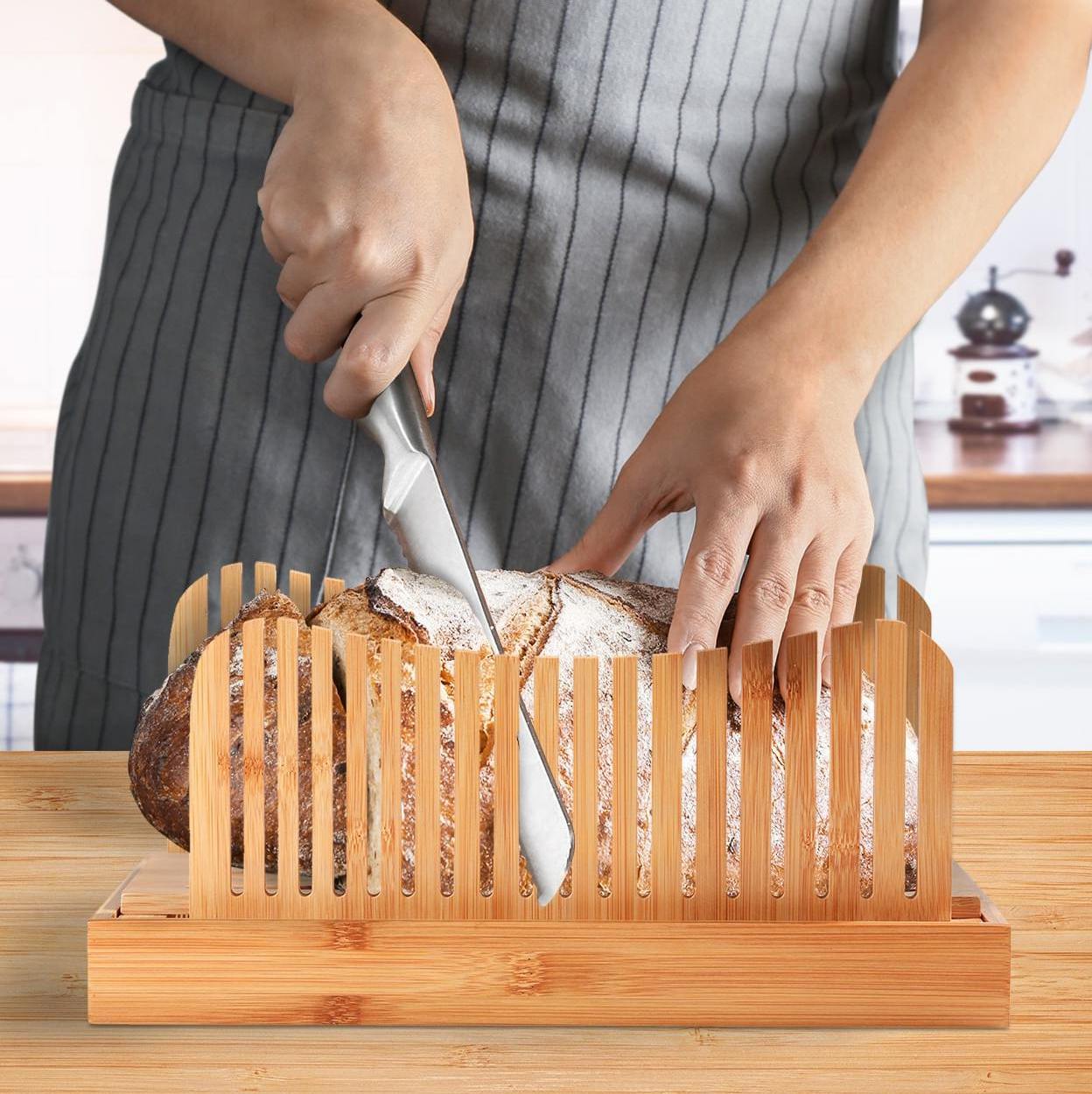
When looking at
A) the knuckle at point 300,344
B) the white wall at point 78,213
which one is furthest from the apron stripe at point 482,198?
the white wall at point 78,213

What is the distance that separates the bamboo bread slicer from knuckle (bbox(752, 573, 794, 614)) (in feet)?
0.21

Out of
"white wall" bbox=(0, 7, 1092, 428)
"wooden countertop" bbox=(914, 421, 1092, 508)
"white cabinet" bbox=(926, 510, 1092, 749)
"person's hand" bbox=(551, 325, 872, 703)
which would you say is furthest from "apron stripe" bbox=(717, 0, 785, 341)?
"white wall" bbox=(0, 7, 1092, 428)

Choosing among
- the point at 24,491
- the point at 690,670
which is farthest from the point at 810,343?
the point at 24,491

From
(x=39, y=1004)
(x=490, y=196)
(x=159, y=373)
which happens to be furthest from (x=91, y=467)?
(x=39, y=1004)

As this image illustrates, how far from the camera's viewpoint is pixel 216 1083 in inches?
19.3

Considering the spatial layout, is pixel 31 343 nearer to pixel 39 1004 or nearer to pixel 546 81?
pixel 546 81

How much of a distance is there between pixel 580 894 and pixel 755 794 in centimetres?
9

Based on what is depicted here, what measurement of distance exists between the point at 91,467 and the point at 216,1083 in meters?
0.64

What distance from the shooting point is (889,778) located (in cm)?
55

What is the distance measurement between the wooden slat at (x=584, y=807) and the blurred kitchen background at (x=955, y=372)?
169 cm

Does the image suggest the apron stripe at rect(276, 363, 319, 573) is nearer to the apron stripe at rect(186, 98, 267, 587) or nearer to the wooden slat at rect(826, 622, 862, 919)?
the apron stripe at rect(186, 98, 267, 587)

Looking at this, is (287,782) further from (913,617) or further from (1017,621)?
(1017,621)

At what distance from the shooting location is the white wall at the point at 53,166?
2.51 m

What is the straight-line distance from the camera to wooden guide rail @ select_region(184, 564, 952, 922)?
21.0 inches
